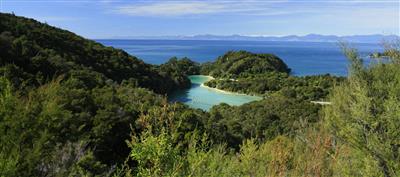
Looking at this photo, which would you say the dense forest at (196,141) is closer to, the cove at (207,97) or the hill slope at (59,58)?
the hill slope at (59,58)

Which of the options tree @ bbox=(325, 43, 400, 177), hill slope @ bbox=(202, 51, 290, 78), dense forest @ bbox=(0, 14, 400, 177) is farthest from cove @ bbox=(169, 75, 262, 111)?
tree @ bbox=(325, 43, 400, 177)

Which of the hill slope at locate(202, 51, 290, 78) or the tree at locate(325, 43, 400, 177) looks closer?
the tree at locate(325, 43, 400, 177)

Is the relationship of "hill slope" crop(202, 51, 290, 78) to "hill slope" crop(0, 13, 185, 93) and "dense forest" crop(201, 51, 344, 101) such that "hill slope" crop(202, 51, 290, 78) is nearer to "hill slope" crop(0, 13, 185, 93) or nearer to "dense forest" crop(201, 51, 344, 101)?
"dense forest" crop(201, 51, 344, 101)

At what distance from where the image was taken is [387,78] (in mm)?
5902

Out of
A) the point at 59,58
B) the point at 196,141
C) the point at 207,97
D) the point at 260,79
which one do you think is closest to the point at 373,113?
the point at 196,141

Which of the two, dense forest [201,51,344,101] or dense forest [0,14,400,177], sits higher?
dense forest [0,14,400,177]

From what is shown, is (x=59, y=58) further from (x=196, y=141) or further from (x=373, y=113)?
(x=196, y=141)

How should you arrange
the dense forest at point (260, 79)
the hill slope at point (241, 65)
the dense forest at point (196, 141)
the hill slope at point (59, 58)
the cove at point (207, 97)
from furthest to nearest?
the hill slope at point (241, 65) → the dense forest at point (260, 79) → the cove at point (207, 97) → the hill slope at point (59, 58) → the dense forest at point (196, 141)

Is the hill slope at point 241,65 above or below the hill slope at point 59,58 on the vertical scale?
below

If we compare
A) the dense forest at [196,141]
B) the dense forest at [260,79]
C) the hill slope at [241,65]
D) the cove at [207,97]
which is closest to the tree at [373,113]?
the dense forest at [196,141]

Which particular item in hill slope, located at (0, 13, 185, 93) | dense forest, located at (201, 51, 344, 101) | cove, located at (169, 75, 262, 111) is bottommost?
cove, located at (169, 75, 262, 111)

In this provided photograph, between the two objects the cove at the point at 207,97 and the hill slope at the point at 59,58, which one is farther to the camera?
the cove at the point at 207,97

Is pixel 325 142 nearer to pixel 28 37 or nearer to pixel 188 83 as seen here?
pixel 28 37

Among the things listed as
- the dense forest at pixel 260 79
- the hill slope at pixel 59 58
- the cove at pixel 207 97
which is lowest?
the cove at pixel 207 97
